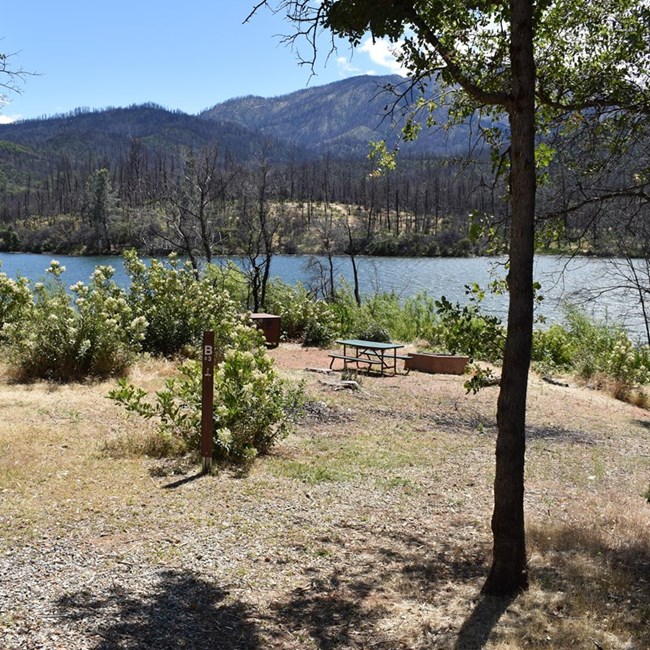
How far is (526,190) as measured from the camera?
12.1ft

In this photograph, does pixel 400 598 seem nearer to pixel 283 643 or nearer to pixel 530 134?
pixel 283 643

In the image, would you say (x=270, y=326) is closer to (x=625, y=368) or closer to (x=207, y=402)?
(x=625, y=368)

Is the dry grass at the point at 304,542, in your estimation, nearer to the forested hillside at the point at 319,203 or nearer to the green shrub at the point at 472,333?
the green shrub at the point at 472,333

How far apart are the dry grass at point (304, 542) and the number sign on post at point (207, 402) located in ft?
0.66

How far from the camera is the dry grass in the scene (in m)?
3.46

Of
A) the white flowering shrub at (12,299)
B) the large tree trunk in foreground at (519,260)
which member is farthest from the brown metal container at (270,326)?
the large tree trunk in foreground at (519,260)

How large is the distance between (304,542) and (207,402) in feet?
5.89

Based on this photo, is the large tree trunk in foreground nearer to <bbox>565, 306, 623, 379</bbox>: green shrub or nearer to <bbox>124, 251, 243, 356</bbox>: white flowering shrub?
<bbox>124, 251, 243, 356</bbox>: white flowering shrub

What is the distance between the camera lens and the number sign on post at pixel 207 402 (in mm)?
6008

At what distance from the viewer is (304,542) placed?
4.67 meters

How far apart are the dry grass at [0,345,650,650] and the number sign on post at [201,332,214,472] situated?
0.20m

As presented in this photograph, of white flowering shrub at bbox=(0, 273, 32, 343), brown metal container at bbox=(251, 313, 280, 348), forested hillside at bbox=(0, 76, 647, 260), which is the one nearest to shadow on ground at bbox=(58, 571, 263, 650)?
forested hillside at bbox=(0, 76, 647, 260)

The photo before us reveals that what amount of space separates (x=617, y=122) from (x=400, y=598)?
4008 millimetres

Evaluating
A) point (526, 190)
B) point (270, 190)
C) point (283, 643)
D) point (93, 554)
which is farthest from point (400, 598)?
point (270, 190)
